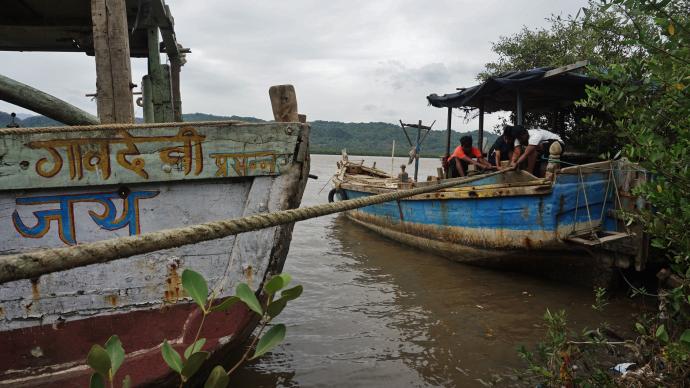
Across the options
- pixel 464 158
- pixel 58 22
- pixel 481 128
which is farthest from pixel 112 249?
pixel 481 128

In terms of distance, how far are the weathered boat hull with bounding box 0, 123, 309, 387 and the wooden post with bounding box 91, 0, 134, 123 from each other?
3.16 ft

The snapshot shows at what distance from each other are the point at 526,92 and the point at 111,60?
7.57m

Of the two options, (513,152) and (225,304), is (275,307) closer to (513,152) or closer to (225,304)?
(225,304)

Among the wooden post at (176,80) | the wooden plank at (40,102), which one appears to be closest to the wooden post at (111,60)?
the wooden plank at (40,102)

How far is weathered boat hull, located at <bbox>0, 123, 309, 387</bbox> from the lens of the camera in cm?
238

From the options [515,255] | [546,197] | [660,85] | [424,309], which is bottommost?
[424,309]

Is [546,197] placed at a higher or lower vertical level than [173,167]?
lower

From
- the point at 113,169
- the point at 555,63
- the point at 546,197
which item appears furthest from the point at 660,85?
the point at 555,63

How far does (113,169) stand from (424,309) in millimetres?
4179

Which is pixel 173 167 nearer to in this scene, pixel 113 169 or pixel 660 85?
pixel 113 169

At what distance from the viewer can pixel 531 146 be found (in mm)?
6266

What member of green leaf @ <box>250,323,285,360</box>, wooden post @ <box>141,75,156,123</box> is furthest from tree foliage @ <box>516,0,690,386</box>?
wooden post @ <box>141,75,156,123</box>

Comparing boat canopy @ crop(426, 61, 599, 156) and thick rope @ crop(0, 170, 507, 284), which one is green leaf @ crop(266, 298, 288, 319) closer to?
thick rope @ crop(0, 170, 507, 284)

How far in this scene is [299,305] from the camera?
5.61 metres
